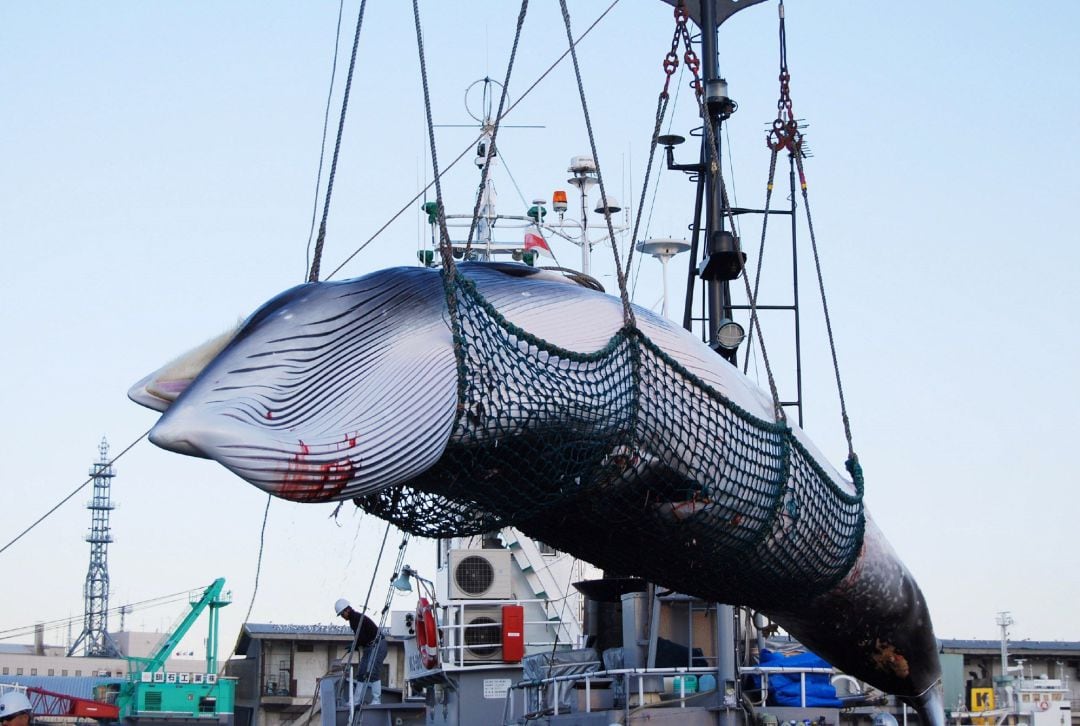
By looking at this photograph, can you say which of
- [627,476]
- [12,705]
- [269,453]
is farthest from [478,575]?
[269,453]

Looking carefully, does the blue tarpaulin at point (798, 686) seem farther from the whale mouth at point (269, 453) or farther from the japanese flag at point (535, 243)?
the japanese flag at point (535, 243)

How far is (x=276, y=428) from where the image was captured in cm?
500

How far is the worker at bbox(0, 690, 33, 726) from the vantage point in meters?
6.93

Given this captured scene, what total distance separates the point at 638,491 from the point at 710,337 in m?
6.89

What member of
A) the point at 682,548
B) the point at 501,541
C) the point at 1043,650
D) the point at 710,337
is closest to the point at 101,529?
the point at 1043,650

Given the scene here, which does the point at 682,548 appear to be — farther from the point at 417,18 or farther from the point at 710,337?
the point at 710,337

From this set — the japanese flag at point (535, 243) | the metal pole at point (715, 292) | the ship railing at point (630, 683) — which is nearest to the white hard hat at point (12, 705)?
the ship railing at point (630, 683)

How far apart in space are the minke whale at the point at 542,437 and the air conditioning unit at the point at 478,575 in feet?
43.6

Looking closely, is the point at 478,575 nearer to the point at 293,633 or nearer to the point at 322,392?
the point at 322,392

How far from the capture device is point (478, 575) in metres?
21.2

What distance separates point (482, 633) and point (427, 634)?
2.42 ft

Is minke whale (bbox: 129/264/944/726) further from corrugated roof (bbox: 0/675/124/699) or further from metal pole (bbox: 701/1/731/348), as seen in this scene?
corrugated roof (bbox: 0/675/124/699)

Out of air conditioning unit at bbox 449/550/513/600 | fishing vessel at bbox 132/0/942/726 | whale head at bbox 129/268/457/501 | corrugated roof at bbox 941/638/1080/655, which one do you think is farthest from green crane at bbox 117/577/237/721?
whale head at bbox 129/268/457/501

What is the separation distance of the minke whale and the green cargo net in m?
0.01
